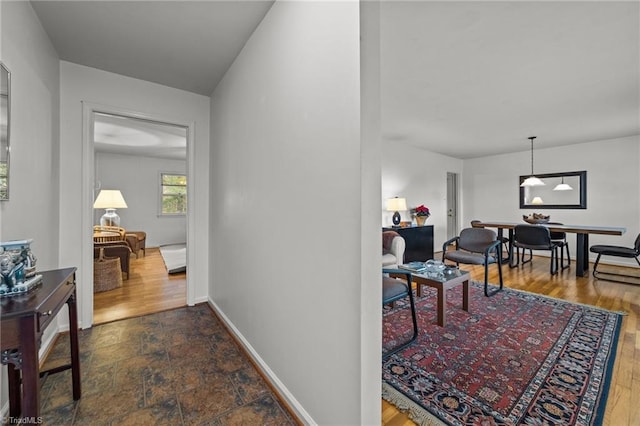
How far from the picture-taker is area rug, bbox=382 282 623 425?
4.95 ft

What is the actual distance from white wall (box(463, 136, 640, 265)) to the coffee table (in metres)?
4.70

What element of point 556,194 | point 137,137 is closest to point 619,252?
point 556,194

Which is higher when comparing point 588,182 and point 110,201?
point 588,182

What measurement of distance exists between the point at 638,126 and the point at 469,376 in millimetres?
5500

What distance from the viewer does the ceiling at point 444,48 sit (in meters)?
1.83

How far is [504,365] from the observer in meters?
1.92

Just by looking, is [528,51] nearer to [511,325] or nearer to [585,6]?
[585,6]

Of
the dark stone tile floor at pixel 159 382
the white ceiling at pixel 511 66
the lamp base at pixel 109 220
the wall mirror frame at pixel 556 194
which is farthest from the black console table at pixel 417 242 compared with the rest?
the lamp base at pixel 109 220

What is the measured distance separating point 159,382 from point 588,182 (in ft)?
25.2

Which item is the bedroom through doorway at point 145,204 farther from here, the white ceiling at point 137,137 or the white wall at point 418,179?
the white wall at point 418,179

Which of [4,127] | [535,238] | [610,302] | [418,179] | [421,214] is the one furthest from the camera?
[418,179]

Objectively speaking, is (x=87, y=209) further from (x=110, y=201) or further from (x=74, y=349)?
(x=110, y=201)

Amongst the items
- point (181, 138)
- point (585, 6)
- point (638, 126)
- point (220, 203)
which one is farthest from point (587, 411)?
point (181, 138)

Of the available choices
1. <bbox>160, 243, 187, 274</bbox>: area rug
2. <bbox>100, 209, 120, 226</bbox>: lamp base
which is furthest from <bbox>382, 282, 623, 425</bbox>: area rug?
<bbox>100, 209, 120, 226</bbox>: lamp base
